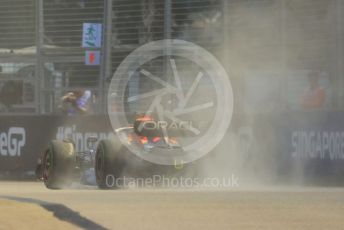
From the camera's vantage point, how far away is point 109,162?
11.8 meters

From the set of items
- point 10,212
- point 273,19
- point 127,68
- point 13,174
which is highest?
point 273,19

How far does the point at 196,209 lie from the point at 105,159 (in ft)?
9.78

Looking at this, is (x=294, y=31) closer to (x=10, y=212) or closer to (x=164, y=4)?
(x=164, y=4)

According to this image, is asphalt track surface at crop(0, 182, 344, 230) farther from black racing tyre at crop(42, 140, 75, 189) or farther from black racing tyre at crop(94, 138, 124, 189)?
black racing tyre at crop(42, 140, 75, 189)

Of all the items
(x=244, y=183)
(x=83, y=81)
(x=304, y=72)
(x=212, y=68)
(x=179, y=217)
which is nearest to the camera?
(x=179, y=217)

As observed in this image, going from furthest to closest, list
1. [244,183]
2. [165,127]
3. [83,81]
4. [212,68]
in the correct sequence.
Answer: [83,81]
[212,68]
[244,183]
[165,127]

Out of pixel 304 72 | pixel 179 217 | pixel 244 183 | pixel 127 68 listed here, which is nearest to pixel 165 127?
pixel 244 183

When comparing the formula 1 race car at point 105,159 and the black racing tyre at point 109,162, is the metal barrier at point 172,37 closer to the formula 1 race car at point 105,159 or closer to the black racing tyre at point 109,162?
the formula 1 race car at point 105,159

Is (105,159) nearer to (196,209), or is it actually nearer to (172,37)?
(196,209)

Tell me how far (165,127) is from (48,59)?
8.94m

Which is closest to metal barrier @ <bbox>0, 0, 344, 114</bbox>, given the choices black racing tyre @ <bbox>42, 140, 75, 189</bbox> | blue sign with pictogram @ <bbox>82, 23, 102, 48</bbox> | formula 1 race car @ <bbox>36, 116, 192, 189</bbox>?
blue sign with pictogram @ <bbox>82, 23, 102, 48</bbox>

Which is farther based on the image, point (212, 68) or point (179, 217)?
point (212, 68)

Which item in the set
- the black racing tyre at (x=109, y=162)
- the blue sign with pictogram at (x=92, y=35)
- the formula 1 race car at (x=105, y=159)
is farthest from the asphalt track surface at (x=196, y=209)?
the blue sign with pictogram at (x=92, y=35)

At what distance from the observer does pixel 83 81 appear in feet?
66.5
